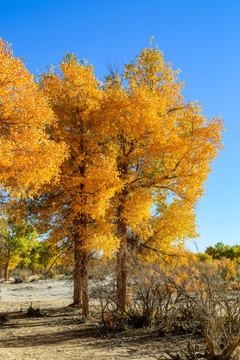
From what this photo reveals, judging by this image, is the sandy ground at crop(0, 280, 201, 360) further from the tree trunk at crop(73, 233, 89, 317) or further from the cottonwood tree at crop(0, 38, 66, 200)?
the cottonwood tree at crop(0, 38, 66, 200)

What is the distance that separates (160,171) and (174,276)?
201 inches

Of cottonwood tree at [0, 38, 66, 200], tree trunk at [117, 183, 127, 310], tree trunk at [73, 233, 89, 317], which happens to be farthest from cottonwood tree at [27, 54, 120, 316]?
cottonwood tree at [0, 38, 66, 200]

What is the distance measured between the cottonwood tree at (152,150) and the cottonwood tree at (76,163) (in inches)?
26.5

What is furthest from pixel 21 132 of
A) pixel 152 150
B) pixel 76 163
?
pixel 152 150

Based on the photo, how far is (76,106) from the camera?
517 inches

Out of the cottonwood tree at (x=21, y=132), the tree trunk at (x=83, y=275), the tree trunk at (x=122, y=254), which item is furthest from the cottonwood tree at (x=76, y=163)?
the cottonwood tree at (x=21, y=132)

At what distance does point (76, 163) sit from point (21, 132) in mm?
2593

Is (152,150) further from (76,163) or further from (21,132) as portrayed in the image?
(21,132)

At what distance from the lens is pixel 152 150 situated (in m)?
12.3

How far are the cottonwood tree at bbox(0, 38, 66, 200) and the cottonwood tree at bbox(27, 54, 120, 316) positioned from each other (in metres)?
Result: 1.55

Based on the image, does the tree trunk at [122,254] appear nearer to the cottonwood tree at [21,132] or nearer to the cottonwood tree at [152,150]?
the cottonwood tree at [152,150]

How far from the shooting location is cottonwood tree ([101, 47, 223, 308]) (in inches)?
475

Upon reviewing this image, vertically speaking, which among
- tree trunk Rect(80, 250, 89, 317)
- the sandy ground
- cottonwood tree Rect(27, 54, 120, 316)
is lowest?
the sandy ground

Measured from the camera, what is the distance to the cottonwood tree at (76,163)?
1186 centimetres
